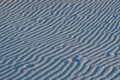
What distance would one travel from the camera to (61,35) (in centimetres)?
915

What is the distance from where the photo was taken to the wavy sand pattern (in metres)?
7.05

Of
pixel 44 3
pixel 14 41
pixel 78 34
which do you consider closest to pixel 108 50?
pixel 78 34

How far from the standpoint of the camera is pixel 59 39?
29.0ft

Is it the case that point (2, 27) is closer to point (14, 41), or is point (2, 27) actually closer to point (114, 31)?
point (14, 41)

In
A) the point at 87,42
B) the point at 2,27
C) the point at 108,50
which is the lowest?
the point at 108,50

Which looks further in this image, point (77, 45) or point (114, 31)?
point (114, 31)

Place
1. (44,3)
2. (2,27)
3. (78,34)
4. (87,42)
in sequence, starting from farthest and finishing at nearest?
(44,3), (2,27), (78,34), (87,42)

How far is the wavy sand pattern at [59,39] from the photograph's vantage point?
705 cm

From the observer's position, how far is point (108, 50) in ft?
26.5

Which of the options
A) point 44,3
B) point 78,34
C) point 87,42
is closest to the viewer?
point 87,42

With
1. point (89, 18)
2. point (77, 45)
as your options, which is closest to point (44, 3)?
point (89, 18)

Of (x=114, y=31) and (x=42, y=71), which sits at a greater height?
(x=114, y=31)

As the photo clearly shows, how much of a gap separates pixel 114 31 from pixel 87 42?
3.92ft

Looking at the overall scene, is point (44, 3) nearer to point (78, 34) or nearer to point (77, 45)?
point (78, 34)
